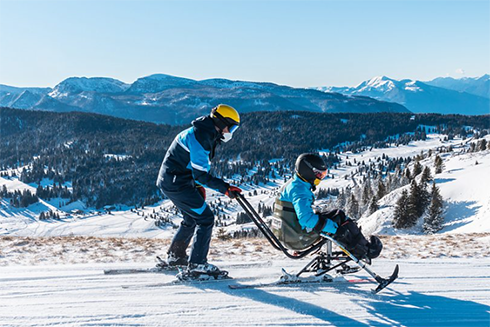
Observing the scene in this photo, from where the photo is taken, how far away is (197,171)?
227 inches

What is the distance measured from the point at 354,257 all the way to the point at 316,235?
2.33 feet

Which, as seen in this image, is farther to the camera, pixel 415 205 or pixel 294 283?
pixel 415 205

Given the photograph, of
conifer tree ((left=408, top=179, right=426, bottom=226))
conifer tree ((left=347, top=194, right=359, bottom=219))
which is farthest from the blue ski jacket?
conifer tree ((left=347, top=194, right=359, bottom=219))

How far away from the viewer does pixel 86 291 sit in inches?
230

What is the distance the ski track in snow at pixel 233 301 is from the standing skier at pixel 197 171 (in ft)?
2.45

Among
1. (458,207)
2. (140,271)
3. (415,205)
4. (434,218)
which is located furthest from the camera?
(458,207)

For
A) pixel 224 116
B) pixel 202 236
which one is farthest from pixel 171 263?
pixel 224 116

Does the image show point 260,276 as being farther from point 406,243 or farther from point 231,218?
point 231,218

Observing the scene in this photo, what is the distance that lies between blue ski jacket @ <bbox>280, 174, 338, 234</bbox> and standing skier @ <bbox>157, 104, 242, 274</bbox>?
3.06 feet

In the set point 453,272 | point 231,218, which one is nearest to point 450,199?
point 453,272

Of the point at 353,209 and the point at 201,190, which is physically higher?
the point at 201,190

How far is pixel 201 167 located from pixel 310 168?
1833 mm

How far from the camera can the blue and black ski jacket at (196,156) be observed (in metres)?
5.76

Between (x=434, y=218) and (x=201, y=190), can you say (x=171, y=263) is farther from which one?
(x=434, y=218)
